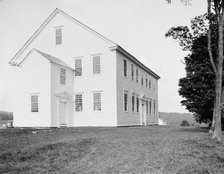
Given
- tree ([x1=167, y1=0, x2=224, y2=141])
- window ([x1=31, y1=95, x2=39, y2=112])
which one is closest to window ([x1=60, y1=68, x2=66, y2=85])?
window ([x1=31, y1=95, x2=39, y2=112])

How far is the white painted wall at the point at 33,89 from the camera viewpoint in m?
19.7

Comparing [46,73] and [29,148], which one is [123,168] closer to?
[29,148]

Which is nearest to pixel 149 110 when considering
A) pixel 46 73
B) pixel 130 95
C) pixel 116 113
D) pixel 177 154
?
pixel 130 95

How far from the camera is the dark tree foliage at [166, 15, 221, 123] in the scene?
16.7 meters

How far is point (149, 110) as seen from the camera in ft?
107

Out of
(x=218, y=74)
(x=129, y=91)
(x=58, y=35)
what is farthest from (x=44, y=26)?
(x=218, y=74)

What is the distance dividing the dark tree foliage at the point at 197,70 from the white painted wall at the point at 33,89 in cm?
949

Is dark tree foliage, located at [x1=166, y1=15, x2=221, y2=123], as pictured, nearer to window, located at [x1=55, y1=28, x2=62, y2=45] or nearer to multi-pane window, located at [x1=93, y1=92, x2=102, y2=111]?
multi-pane window, located at [x1=93, y1=92, x2=102, y2=111]

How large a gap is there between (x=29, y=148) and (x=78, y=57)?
13846 millimetres

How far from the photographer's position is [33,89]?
20.1m

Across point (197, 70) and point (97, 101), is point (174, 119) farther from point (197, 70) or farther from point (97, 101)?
point (197, 70)

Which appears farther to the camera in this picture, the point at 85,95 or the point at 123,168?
the point at 85,95

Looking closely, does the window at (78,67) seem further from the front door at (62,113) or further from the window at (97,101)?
the front door at (62,113)

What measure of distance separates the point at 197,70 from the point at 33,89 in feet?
39.2
